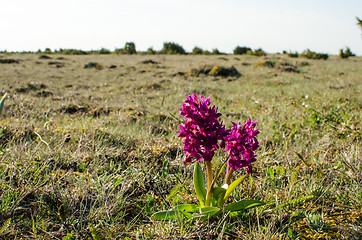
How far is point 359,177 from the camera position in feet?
7.23

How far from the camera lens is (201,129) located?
1515mm

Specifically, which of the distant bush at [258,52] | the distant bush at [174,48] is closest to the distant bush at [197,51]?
the distant bush at [174,48]

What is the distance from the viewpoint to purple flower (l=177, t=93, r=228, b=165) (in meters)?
1.52

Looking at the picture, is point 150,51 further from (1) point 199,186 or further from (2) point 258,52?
(1) point 199,186

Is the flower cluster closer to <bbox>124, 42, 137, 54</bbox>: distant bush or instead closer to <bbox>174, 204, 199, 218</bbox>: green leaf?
<bbox>174, 204, 199, 218</bbox>: green leaf

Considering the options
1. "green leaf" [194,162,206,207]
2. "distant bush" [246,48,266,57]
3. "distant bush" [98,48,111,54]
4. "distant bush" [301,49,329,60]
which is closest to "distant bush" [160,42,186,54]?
"distant bush" [98,48,111,54]

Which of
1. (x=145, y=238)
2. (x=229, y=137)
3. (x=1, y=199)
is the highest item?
(x=229, y=137)

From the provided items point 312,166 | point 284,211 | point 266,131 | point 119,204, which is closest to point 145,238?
point 119,204

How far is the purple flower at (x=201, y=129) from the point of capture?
1.52 metres

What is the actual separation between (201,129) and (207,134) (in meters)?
0.06

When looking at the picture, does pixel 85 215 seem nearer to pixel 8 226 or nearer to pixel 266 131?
pixel 8 226

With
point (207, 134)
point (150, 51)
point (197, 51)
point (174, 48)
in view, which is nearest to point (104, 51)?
point (150, 51)

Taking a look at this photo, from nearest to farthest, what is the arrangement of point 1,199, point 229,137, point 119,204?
point 229,137
point 1,199
point 119,204

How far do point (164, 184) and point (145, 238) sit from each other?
26.6 inches
